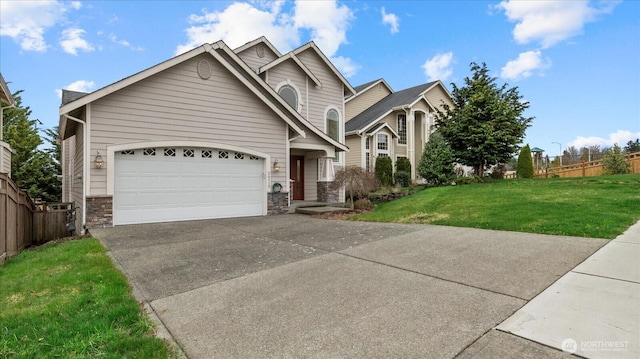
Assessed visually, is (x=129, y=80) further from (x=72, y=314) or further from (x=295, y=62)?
(x=295, y=62)

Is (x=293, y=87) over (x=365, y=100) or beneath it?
beneath

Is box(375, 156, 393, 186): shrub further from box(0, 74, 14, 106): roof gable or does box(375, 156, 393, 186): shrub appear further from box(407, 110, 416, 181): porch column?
box(0, 74, 14, 106): roof gable

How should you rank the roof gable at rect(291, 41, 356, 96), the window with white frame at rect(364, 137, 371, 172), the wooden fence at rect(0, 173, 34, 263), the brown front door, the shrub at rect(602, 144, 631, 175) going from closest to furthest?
the wooden fence at rect(0, 173, 34, 263) < the brown front door < the roof gable at rect(291, 41, 356, 96) < the shrub at rect(602, 144, 631, 175) < the window with white frame at rect(364, 137, 371, 172)

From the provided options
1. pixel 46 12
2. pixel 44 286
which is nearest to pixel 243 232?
pixel 44 286

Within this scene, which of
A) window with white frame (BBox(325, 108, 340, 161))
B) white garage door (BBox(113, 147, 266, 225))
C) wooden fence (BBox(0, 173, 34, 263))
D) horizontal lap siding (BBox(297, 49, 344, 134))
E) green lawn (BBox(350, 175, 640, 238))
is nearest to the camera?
wooden fence (BBox(0, 173, 34, 263))

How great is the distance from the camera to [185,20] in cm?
1399

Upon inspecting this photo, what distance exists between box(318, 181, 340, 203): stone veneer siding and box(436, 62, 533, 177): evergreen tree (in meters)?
8.42

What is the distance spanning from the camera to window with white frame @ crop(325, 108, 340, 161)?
668 inches

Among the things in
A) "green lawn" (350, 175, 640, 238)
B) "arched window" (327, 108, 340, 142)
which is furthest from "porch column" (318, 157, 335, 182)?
"green lawn" (350, 175, 640, 238)

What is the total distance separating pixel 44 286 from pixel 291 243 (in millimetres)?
3820

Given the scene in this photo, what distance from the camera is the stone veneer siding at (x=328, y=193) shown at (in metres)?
14.4

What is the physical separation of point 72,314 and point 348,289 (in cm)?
289

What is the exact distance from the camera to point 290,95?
15805 millimetres

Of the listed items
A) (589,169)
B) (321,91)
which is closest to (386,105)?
(321,91)
